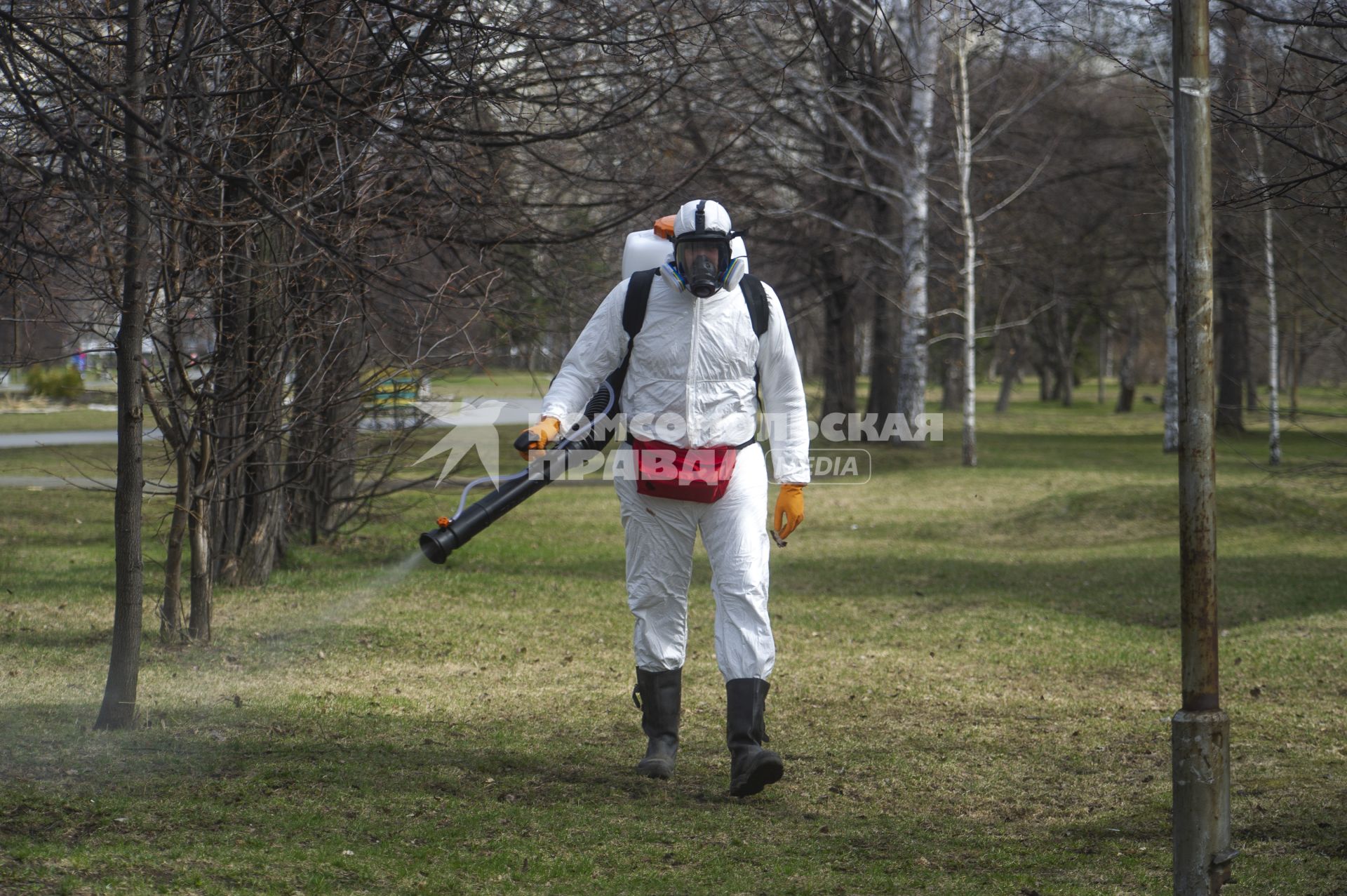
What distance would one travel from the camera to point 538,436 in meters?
4.93

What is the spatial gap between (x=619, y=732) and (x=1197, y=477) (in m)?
3.30

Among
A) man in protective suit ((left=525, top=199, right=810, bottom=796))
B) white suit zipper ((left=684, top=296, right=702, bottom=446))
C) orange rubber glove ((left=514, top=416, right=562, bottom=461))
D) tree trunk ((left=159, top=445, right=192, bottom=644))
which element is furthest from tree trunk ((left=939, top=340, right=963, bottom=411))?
orange rubber glove ((left=514, top=416, right=562, bottom=461))

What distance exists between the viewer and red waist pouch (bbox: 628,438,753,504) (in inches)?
201

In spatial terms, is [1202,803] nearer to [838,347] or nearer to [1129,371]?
[838,347]

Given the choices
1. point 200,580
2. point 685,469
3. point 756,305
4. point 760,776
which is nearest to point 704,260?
point 756,305

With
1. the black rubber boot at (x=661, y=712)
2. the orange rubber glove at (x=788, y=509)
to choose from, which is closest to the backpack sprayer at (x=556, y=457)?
the orange rubber glove at (x=788, y=509)

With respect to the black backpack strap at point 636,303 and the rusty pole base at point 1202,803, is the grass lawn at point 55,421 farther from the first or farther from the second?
the rusty pole base at point 1202,803

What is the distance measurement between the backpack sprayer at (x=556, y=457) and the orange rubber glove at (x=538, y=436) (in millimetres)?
11

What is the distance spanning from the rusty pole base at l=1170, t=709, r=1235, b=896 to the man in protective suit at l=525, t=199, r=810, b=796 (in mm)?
1843

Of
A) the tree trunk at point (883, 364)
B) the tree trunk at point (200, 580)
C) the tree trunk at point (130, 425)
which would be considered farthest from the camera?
the tree trunk at point (883, 364)

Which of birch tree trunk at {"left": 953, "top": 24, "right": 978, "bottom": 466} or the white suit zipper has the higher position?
birch tree trunk at {"left": 953, "top": 24, "right": 978, "bottom": 466}

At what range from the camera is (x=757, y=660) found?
5.11 metres

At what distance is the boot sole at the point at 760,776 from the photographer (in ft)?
15.8

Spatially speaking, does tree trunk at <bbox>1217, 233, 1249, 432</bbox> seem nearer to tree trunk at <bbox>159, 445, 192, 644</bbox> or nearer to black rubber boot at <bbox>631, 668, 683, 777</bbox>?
tree trunk at <bbox>159, 445, 192, 644</bbox>
